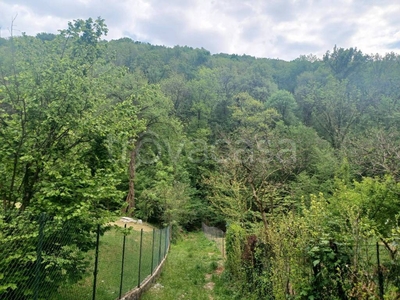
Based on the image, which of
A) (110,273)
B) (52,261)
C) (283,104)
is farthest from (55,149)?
(283,104)

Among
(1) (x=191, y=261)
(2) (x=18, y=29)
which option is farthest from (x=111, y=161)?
(1) (x=191, y=261)

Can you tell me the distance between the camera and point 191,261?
14.2 m

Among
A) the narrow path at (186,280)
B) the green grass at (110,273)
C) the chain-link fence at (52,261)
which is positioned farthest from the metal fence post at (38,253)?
the narrow path at (186,280)

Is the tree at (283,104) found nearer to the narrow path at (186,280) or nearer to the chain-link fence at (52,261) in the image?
the narrow path at (186,280)

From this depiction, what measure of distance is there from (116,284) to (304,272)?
4.62m

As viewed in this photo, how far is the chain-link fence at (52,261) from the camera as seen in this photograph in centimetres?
408

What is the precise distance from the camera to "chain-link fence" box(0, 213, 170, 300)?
4.08 m

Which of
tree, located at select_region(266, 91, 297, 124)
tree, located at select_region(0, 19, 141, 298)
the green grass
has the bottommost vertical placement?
the green grass

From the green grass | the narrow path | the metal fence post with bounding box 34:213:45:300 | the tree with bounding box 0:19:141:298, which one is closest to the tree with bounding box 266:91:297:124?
the narrow path

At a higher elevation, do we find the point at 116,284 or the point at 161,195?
the point at 161,195

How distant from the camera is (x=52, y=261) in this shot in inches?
182

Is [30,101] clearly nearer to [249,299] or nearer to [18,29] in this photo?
[18,29]

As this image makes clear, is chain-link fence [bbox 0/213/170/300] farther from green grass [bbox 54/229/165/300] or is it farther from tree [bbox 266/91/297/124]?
tree [bbox 266/91/297/124]

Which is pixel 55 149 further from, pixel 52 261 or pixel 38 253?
pixel 38 253
